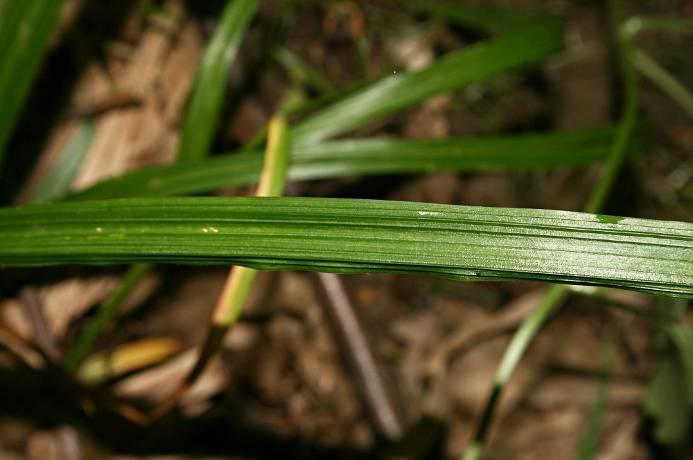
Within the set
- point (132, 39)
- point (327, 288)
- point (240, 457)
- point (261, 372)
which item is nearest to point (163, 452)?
point (240, 457)

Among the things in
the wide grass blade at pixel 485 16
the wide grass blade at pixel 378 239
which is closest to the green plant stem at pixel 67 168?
the wide grass blade at pixel 378 239

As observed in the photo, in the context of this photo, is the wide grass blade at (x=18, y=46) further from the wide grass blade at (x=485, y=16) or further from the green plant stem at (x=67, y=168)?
the wide grass blade at (x=485, y=16)

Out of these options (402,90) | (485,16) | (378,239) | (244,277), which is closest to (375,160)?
(402,90)

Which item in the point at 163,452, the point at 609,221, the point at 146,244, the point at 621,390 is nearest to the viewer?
the point at 609,221

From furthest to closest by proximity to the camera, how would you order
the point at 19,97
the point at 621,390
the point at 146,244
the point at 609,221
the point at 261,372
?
the point at 621,390, the point at 261,372, the point at 19,97, the point at 146,244, the point at 609,221

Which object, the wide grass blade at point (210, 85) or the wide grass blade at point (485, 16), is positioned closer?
the wide grass blade at point (210, 85)

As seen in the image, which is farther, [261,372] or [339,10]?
[339,10]

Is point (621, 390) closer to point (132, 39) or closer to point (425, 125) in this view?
point (425, 125)

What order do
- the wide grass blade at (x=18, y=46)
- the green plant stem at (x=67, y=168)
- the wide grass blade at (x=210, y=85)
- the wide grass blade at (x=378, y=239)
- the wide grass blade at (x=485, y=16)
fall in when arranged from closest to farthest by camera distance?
the wide grass blade at (x=378, y=239) → the wide grass blade at (x=18, y=46) → the wide grass blade at (x=210, y=85) → the green plant stem at (x=67, y=168) → the wide grass blade at (x=485, y=16)
